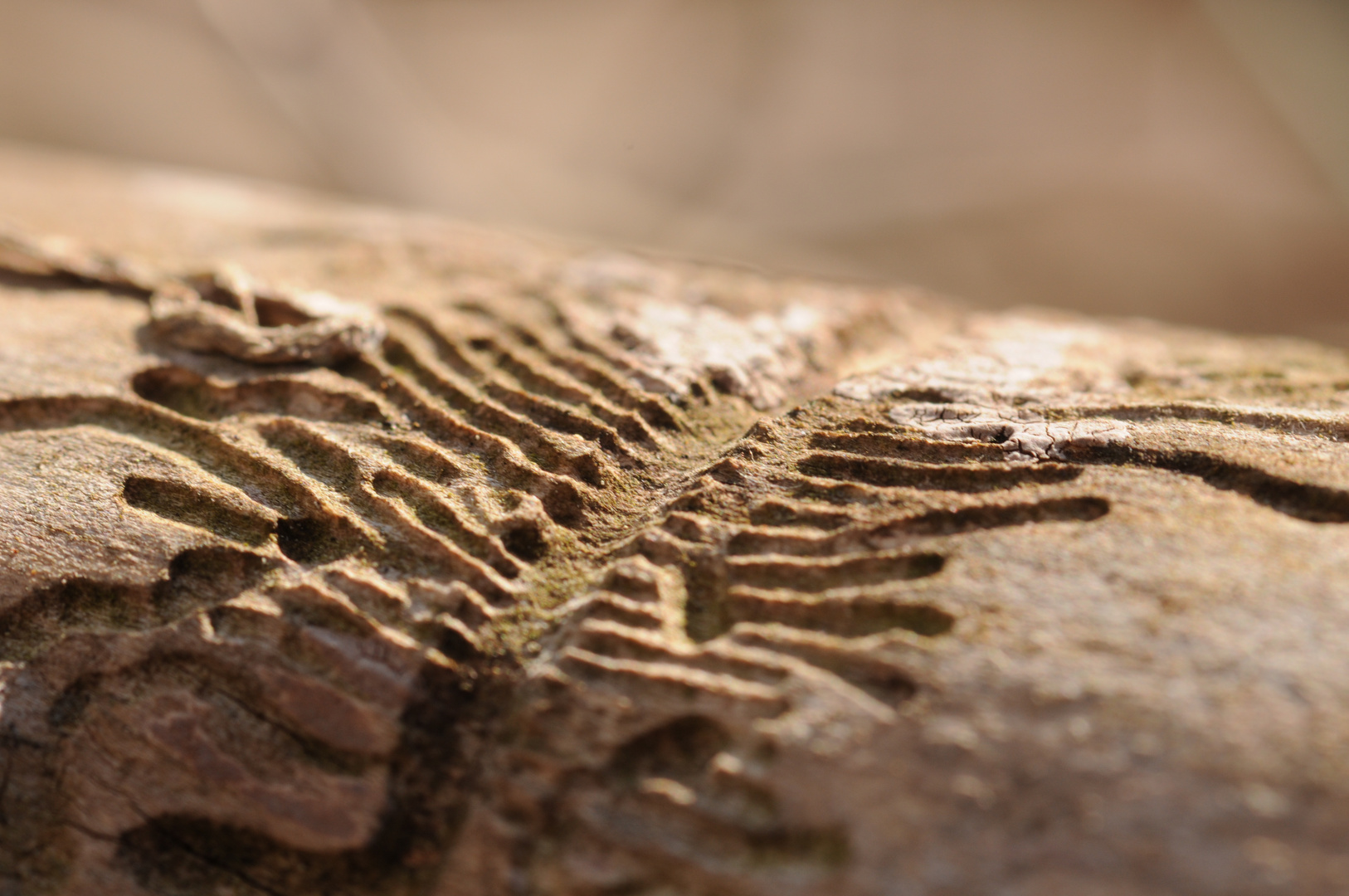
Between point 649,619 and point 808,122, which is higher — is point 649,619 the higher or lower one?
the lower one

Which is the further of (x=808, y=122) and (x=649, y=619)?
(x=808, y=122)

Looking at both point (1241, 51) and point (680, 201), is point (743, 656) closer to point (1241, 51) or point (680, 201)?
point (680, 201)

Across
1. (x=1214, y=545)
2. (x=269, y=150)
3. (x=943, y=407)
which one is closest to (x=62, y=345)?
(x=943, y=407)

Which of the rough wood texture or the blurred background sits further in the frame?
the blurred background

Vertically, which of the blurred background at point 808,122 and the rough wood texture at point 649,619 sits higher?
the blurred background at point 808,122

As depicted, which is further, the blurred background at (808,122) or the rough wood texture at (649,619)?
the blurred background at (808,122)
